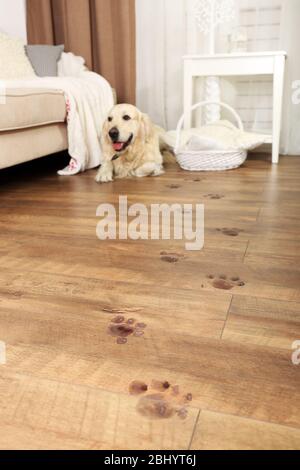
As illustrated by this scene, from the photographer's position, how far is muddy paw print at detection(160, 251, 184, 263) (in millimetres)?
1099

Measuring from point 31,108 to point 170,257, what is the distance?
4.02ft

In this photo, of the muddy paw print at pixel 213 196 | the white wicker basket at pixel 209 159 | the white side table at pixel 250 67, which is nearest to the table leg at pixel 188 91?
the white side table at pixel 250 67

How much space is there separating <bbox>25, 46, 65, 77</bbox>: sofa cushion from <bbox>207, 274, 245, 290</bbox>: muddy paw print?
2.33 m

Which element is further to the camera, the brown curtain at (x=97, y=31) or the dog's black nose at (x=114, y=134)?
the brown curtain at (x=97, y=31)

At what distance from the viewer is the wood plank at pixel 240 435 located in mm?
510

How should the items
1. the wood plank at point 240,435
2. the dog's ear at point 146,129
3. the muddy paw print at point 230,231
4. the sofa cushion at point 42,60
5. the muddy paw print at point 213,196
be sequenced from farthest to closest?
the sofa cushion at point 42,60, the dog's ear at point 146,129, the muddy paw print at point 213,196, the muddy paw print at point 230,231, the wood plank at point 240,435

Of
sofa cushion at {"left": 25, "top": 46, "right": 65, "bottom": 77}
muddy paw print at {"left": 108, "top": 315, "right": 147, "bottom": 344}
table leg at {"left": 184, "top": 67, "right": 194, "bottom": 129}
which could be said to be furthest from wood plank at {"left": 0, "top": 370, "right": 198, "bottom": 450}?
sofa cushion at {"left": 25, "top": 46, "right": 65, "bottom": 77}

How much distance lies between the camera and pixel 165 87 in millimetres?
3047

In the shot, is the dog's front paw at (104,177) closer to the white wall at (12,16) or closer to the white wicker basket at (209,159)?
the white wicker basket at (209,159)

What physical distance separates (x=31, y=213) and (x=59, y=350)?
961 millimetres

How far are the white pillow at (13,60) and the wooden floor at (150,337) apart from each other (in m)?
1.62

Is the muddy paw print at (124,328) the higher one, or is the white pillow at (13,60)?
the white pillow at (13,60)

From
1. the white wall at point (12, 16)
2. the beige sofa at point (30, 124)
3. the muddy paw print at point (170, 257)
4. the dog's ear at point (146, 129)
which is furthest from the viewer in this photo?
the white wall at point (12, 16)
